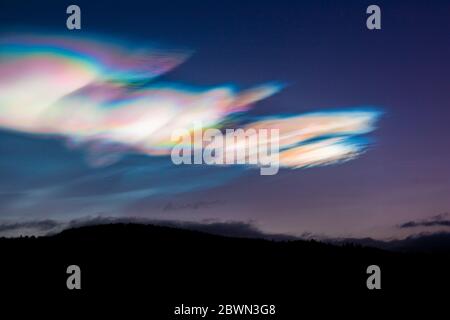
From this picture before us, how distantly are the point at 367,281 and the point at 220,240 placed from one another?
7.80 meters

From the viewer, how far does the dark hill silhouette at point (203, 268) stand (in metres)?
19.2

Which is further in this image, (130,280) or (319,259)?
(319,259)

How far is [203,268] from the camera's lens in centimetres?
2122

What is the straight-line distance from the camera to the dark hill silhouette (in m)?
19.2

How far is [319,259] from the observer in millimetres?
22719
